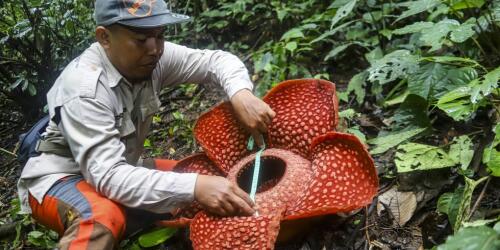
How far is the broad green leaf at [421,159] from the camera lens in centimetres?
223

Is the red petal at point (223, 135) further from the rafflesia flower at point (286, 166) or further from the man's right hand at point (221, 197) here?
the man's right hand at point (221, 197)

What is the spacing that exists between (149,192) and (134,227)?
0.44 meters

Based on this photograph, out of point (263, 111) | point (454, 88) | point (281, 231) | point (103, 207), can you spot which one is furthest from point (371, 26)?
point (103, 207)

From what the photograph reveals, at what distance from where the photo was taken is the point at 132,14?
2113 mm

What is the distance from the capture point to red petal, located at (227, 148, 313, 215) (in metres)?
2.07

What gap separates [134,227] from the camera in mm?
2379

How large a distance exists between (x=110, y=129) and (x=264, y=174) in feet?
2.41

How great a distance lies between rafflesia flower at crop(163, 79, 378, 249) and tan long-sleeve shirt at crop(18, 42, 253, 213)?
0.17 meters

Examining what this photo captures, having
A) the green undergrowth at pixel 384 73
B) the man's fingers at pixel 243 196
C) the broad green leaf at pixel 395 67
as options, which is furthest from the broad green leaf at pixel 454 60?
the man's fingers at pixel 243 196

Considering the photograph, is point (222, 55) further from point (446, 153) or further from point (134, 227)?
point (446, 153)

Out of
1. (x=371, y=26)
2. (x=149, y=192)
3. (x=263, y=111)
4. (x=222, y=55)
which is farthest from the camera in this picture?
(x=371, y=26)

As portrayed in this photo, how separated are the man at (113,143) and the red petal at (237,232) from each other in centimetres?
5

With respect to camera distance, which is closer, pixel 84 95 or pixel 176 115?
pixel 84 95

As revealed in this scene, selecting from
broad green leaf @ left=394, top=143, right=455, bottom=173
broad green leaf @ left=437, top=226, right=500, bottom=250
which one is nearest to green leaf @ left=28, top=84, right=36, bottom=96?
broad green leaf @ left=394, top=143, right=455, bottom=173
